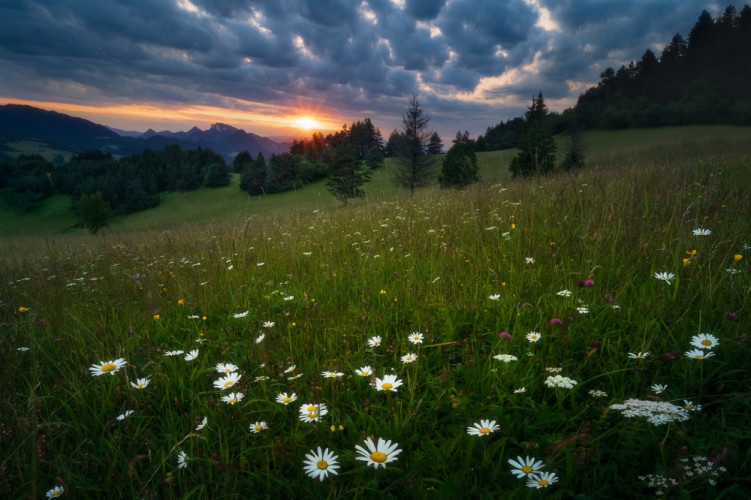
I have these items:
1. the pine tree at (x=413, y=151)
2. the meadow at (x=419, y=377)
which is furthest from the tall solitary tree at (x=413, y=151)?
the meadow at (x=419, y=377)

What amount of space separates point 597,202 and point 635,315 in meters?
2.23

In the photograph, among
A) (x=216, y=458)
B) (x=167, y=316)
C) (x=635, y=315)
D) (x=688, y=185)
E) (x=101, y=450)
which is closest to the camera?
Answer: (x=216, y=458)

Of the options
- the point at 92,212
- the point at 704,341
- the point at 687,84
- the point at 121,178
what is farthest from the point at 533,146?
the point at 121,178

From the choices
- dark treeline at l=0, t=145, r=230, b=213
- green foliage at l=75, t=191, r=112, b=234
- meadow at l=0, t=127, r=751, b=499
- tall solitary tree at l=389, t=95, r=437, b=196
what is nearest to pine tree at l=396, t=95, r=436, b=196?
tall solitary tree at l=389, t=95, r=437, b=196

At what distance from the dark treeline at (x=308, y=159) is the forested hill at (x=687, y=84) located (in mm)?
39151

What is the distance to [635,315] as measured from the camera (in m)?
2.07

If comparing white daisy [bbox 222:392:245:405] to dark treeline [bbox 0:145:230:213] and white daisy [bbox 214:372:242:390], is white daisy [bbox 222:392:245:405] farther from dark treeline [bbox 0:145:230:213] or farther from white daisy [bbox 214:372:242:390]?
dark treeline [bbox 0:145:230:213]

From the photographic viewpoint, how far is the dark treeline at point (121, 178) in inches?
2594

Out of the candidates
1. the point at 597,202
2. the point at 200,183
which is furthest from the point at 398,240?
the point at 200,183

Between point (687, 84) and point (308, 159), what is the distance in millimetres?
67016

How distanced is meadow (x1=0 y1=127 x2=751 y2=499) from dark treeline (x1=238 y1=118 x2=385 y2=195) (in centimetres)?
4123

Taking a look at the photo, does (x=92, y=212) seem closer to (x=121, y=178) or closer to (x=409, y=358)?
(x=121, y=178)

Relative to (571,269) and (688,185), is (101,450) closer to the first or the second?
(571,269)

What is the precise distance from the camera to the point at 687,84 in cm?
5859
